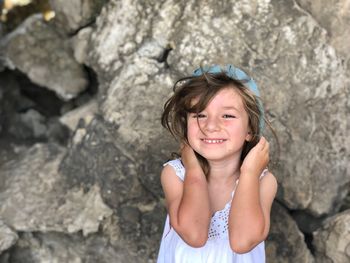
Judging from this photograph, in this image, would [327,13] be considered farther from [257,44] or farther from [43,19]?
[43,19]

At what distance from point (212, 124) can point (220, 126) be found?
31 mm

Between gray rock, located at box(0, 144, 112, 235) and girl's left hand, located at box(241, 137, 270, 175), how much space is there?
34.4 inches

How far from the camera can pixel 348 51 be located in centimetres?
254

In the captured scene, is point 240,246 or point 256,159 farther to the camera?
point 256,159

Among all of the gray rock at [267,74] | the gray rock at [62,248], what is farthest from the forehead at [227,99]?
the gray rock at [62,248]

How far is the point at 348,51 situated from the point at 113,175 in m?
1.26

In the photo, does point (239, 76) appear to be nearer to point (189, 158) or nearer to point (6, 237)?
point (189, 158)

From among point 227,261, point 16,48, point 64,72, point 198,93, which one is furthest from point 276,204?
point 16,48

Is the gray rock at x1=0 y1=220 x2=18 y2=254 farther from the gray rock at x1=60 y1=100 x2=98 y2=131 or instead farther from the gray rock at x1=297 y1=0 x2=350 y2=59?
the gray rock at x1=297 y1=0 x2=350 y2=59

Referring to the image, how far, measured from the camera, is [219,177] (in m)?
2.09

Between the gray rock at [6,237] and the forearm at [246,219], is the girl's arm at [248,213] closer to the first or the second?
the forearm at [246,219]

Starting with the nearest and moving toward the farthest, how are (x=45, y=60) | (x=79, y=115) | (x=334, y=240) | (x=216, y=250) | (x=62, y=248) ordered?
(x=216, y=250) → (x=334, y=240) → (x=62, y=248) → (x=79, y=115) → (x=45, y=60)

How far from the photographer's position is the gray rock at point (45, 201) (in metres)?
2.54

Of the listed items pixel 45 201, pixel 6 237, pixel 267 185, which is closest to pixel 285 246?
pixel 267 185
